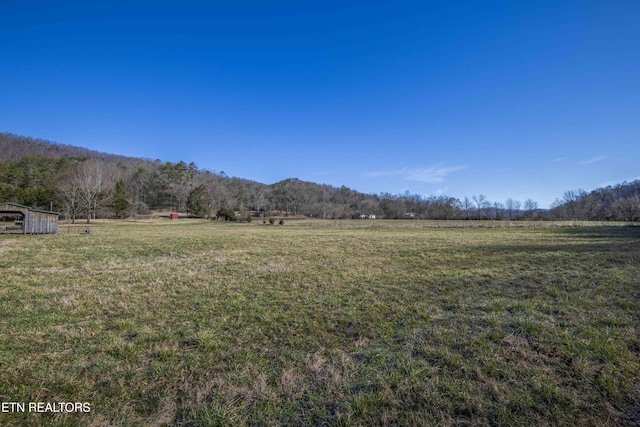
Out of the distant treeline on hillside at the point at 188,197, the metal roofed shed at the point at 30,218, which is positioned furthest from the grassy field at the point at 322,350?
the distant treeline on hillside at the point at 188,197

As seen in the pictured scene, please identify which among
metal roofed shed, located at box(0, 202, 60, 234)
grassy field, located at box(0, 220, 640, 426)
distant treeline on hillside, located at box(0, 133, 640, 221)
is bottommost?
grassy field, located at box(0, 220, 640, 426)

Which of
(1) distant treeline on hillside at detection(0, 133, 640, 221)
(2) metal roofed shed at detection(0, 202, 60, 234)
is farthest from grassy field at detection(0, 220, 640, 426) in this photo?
(1) distant treeline on hillside at detection(0, 133, 640, 221)

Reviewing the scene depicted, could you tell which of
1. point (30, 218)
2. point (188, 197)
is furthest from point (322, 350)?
point (188, 197)

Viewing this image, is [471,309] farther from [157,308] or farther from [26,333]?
[26,333]

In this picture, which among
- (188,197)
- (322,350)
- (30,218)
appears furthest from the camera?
(188,197)

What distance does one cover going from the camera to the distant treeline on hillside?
5225cm

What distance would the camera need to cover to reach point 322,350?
4.06 metres

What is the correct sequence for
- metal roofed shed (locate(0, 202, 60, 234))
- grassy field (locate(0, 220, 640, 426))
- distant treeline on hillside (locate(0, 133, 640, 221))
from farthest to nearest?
distant treeline on hillside (locate(0, 133, 640, 221))
metal roofed shed (locate(0, 202, 60, 234))
grassy field (locate(0, 220, 640, 426))

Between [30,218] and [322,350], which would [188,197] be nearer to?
[30,218]

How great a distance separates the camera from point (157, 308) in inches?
231

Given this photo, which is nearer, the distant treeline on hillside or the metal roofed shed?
the metal roofed shed

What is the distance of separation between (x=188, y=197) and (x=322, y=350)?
7566 centimetres

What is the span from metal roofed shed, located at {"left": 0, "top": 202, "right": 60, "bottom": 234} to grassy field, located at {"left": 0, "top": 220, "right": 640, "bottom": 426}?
22739mm

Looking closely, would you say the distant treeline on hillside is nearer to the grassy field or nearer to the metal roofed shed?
the metal roofed shed
